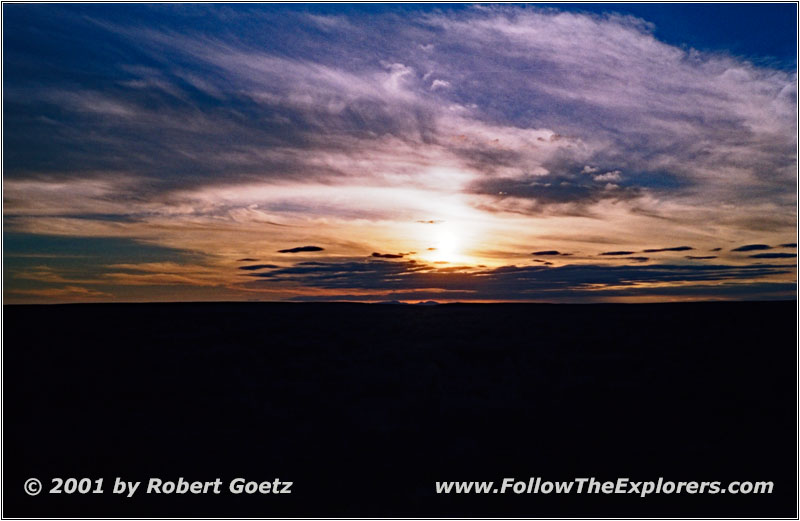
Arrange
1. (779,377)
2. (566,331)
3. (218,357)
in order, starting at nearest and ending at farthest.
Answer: (779,377) → (218,357) → (566,331)

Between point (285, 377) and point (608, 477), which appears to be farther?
point (285, 377)

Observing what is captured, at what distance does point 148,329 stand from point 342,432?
17226 mm

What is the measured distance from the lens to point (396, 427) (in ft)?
27.2

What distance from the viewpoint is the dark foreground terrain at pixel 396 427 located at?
6.29 metres

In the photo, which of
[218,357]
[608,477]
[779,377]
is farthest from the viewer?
[218,357]

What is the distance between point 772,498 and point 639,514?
1.65m

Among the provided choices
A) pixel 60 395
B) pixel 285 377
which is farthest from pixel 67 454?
pixel 285 377

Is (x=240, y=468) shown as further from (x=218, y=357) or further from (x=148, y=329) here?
(x=148, y=329)

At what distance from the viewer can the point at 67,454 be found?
7410mm

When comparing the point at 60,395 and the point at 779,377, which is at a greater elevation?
the point at 779,377

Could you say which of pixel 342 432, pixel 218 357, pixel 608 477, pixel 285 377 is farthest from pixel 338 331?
pixel 608 477

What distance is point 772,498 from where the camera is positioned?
20.6ft

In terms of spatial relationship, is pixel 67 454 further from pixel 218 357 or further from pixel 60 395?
pixel 218 357

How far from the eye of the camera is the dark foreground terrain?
20.6 feet
